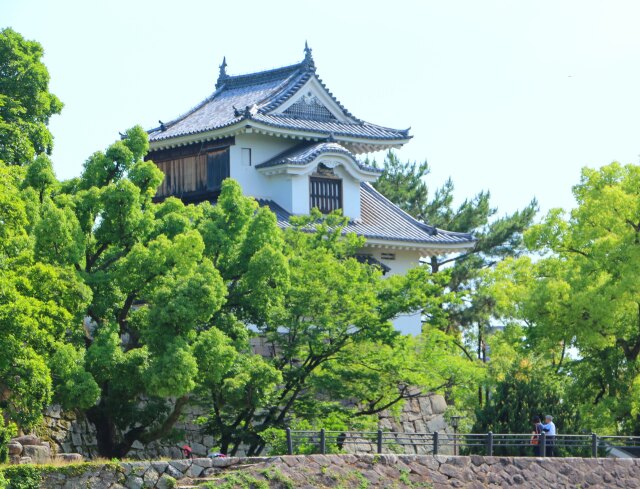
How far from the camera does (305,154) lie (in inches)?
1512

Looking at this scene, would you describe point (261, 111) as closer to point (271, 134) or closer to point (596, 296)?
point (271, 134)

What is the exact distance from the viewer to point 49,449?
1077 inches

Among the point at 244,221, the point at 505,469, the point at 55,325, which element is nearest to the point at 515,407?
the point at 505,469

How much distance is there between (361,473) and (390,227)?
14.3 m

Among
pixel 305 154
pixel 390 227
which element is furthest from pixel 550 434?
pixel 305 154

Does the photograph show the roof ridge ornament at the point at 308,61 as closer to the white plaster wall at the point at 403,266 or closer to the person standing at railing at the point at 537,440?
the white plaster wall at the point at 403,266

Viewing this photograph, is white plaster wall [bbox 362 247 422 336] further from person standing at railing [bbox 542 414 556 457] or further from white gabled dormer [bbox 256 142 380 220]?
person standing at railing [bbox 542 414 556 457]

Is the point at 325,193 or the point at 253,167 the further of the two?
the point at 325,193

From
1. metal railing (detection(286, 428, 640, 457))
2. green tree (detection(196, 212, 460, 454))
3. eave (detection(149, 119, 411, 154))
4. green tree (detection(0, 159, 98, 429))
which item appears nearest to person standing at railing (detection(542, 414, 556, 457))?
metal railing (detection(286, 428, 640, 457))

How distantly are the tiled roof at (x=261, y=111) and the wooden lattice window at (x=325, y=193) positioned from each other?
5.01 ft

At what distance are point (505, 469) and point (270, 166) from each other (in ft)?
40.7

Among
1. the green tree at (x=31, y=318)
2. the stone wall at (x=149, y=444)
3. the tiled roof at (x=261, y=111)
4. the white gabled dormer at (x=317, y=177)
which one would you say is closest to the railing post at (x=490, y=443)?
the stone wall at (x=149, y=444)

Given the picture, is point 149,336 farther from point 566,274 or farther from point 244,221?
point 566,274

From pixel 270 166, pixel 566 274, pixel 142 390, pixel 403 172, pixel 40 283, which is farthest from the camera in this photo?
pixel 403 172
